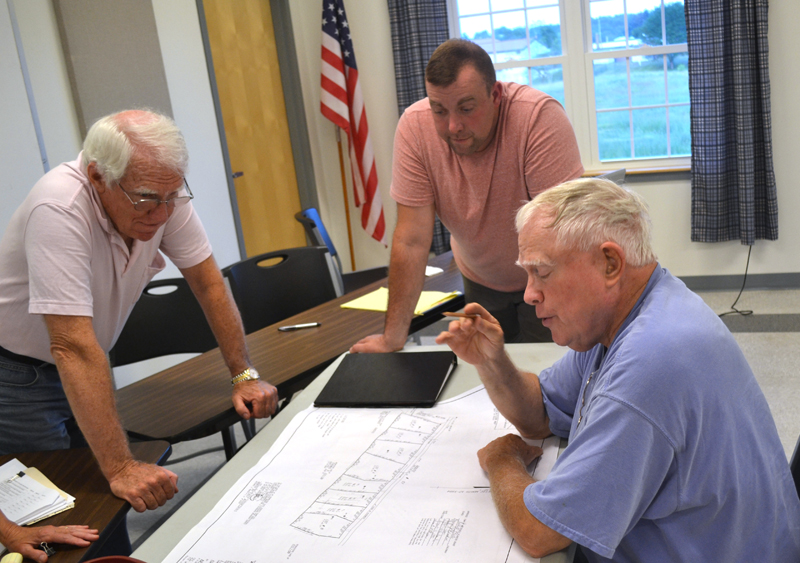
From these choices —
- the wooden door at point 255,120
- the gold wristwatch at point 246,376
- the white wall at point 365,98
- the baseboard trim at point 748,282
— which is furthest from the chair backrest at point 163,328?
the baseboard trim at point 748,282

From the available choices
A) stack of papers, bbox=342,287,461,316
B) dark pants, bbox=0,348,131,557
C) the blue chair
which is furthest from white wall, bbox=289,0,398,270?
dark pants, bbox=0,348,131,557

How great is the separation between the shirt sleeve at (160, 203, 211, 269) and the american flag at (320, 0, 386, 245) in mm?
3153

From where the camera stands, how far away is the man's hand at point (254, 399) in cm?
164

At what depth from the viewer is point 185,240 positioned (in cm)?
180

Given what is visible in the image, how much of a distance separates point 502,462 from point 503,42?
4.22 m

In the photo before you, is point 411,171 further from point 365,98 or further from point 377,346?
point 365,98

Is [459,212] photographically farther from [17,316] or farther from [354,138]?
[354,138]

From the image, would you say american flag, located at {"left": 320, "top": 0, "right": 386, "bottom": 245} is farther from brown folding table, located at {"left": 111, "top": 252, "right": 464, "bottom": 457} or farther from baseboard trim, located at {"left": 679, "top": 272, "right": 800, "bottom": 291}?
brown folding table, located at {"left": 111, "top": 252, "right": 464, "bottom": 457}

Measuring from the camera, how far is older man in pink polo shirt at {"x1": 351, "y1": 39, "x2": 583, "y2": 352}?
70.1 inches

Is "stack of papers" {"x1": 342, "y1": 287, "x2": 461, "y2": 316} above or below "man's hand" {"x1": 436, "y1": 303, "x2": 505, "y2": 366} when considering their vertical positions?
below

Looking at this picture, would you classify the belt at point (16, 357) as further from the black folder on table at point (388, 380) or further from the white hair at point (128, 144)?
the black folder on table at point (388, 380)

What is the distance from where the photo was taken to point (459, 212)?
201cm

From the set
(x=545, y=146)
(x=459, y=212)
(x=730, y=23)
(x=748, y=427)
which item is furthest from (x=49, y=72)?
(x=730, y=23)

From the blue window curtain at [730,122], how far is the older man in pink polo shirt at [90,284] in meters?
3.55
